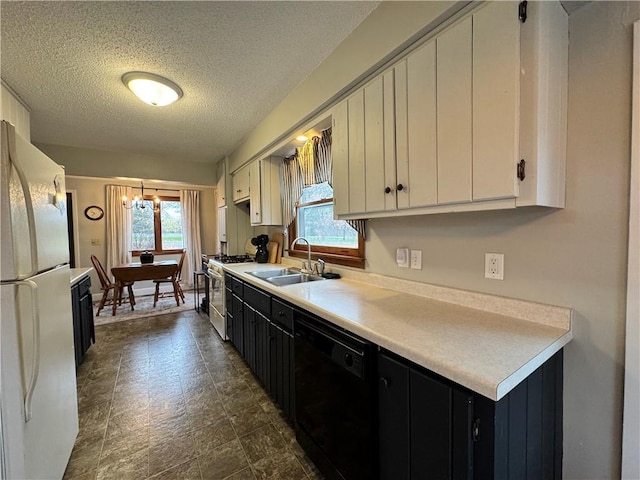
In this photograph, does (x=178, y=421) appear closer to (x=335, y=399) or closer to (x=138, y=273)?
(x=335, y=399)

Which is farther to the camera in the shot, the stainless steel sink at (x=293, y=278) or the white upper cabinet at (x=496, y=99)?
the stainless steel sink at (x=293, y=278)

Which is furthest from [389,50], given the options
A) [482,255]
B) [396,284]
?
[396,284]

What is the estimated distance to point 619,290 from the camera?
978 millimetres

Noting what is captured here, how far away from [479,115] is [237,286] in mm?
2356

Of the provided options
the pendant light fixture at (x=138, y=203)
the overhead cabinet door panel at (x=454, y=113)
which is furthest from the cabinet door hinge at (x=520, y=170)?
Result: the pendant light fixture at (x=138, y=203)

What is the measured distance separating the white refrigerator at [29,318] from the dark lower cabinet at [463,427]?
1.39 metres

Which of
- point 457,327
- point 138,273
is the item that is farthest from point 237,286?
point 138,273

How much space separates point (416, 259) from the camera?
1.66 m

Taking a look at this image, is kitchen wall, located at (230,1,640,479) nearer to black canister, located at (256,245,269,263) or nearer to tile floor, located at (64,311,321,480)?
tile floor, located at (64,311,321,480)

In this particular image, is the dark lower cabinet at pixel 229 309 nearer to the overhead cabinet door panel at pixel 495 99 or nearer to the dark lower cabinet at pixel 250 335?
the dark lower cabinet at pixel 250 335

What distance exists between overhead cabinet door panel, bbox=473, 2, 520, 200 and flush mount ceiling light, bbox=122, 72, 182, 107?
2098 mm

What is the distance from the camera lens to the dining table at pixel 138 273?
4535 millimetres

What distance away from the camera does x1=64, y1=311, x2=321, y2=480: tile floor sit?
1544mm

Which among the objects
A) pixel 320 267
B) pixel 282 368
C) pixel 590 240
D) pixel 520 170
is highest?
pixel 520 170
